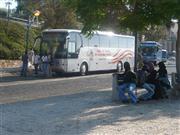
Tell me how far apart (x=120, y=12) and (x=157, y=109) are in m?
4.65

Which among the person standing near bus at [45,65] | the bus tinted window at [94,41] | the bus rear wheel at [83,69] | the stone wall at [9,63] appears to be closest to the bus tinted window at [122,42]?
the bus tinted window at [94,41]

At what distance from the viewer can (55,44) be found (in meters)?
32.8

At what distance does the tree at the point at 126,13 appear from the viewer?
50.5 ft

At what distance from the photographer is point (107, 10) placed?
17.0 meters

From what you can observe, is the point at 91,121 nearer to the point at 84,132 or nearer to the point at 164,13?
the point at 84,132

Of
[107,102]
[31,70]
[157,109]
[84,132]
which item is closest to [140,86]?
[107,102]

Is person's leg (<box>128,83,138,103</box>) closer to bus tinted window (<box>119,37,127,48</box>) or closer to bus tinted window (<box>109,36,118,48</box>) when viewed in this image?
bus tinted window (<box>109,36,118,48</box>)

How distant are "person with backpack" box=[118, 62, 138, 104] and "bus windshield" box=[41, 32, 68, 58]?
1703 cm

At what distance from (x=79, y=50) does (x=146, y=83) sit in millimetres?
18060

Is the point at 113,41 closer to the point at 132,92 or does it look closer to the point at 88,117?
the point at 132,92

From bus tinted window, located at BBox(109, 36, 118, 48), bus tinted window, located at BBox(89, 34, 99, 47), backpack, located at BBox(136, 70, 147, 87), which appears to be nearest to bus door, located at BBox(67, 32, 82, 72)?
bus tinted window, located at BBox(89, 34, 99, 47)

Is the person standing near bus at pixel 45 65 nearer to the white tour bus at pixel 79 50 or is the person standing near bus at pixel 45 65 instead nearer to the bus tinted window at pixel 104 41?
the white tour bus at pixel 79 50

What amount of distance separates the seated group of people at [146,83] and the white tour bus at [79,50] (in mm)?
13929

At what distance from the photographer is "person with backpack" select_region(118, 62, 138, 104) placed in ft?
50.0
